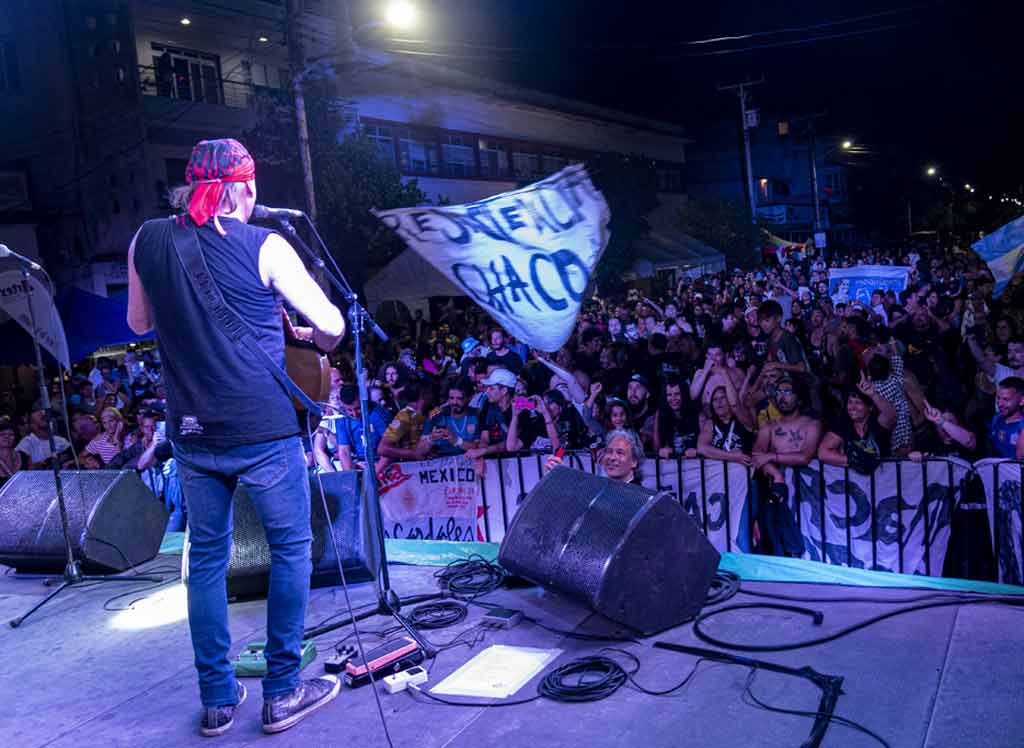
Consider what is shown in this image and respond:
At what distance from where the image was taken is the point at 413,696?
3328 millimetres

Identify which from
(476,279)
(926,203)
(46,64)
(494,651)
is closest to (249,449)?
(494,651)

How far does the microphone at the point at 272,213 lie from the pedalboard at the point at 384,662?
73.5 inches

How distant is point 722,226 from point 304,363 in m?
41.9

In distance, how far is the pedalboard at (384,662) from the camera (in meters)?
3.43

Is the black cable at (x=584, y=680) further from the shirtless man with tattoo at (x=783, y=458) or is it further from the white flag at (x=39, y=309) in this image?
the white flag at (x=39, y=309)

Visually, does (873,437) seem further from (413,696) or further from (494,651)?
(413,696)

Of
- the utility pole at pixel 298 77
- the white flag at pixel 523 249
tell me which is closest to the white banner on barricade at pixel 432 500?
the white flag at pixel 523 249

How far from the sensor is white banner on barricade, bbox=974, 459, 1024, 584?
16.2 ft

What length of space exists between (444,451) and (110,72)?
2122cm

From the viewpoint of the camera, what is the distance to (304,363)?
11.7ft

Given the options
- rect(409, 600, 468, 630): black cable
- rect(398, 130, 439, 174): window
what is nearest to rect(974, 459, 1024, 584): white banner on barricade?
rect(409, 600, 468, 630): black cable

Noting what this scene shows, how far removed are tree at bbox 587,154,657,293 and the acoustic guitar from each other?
29.0 m

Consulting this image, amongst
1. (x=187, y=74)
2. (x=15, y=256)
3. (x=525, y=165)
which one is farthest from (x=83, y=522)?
(x=525, y=165)

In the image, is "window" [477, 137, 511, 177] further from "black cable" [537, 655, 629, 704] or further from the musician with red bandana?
"black cable" [537, 655, 629, 704]
